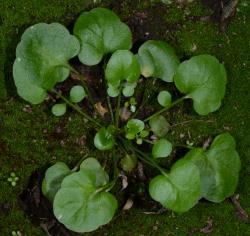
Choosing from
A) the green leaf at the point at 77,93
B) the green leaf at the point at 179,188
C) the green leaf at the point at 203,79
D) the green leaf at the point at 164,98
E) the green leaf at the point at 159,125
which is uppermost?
the green leaf at the point at 203,79

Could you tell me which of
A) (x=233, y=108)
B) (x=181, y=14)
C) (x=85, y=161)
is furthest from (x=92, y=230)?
(x=181, y=14)

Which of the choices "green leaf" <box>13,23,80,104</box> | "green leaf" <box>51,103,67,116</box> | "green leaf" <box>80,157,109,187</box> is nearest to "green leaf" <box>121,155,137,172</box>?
"green leaf" <box>80,157,109,187</box>

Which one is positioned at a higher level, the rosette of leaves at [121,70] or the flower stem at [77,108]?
the rosette of leaves at [121,70]

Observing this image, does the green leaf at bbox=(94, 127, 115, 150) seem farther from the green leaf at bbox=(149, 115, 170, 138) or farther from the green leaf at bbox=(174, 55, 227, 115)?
the green leaf at bbox=(174, 55, 227, 115)

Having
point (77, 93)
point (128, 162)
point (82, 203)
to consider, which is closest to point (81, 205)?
point (82, 203)

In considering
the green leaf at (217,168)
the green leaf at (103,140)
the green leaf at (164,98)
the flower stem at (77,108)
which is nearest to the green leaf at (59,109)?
the flower stem at (77,108)

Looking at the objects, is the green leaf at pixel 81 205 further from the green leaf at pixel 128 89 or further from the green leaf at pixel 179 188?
the green leaf at pixel 128 89
